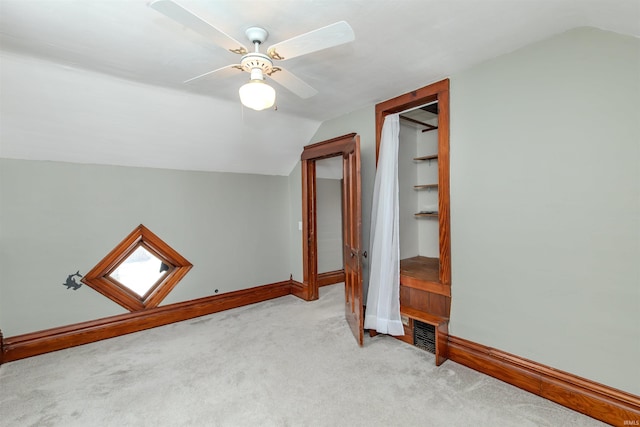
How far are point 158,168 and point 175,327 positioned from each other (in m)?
1.80

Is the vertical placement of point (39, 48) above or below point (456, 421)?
above

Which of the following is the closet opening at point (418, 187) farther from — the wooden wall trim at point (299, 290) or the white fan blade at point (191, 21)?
the white fan blade at point (191, 21)

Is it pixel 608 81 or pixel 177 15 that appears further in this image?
pixel 608 81

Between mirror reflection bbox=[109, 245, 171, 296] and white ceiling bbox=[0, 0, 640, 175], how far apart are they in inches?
42.1

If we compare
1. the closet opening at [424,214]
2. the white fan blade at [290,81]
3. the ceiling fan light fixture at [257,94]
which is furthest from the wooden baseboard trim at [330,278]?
the ceiling fan light fixture at [257,94]

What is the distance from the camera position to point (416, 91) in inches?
107

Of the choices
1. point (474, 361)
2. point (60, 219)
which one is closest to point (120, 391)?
point (60, 219)

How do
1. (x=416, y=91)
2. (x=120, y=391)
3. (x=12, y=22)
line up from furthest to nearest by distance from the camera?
(x=416, y=91), (x=120, y=391), (x=12, y=22)

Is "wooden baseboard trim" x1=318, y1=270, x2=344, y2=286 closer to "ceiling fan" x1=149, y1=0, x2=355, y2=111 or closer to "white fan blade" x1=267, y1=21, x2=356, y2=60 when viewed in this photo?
"ceiling fan" x1=149, y1=0, x2=355, y2=111

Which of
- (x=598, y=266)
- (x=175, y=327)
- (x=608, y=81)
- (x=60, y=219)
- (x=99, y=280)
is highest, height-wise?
(x=608, y=81)

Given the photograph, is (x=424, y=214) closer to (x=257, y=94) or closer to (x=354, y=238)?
(x=354, y=238)

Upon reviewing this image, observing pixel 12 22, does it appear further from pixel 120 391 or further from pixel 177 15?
pixel 120 391

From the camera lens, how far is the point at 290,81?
1949 millimetres

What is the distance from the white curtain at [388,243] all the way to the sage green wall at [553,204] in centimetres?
51
